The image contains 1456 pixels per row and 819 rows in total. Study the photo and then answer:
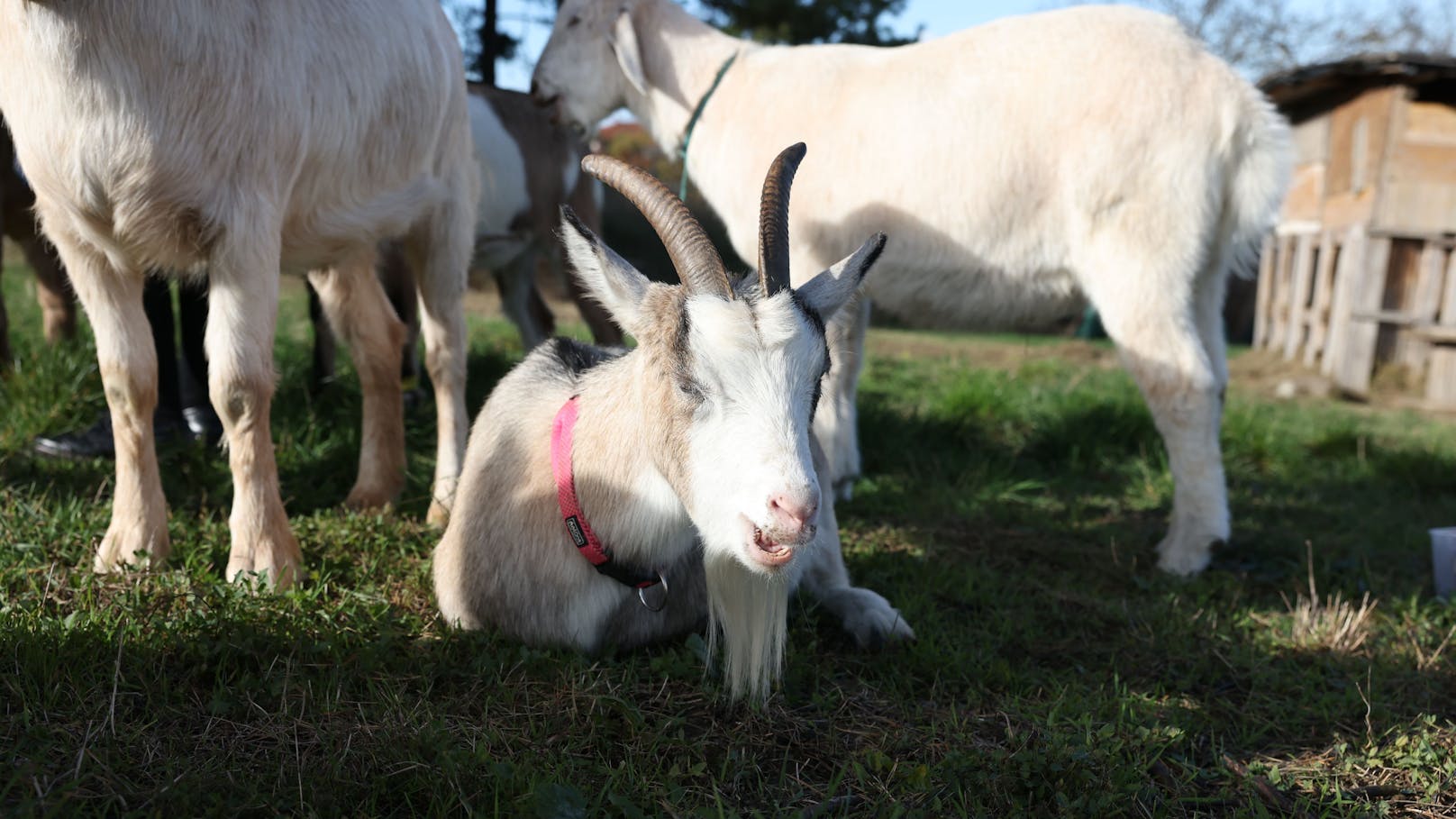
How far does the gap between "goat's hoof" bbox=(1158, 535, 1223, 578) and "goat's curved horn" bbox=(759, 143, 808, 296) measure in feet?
7.21

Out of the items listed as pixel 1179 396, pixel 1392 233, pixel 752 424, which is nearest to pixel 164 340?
pixel 752 424

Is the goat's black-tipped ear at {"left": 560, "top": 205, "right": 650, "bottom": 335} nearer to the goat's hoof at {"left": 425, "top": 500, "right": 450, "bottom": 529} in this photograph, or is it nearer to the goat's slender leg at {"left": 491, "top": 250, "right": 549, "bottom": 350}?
the goat's hoof at {"left": 425, "top": 500, "right": 450, "bottom": 529}

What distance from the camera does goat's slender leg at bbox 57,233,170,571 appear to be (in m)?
2.91

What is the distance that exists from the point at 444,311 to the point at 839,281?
204 centimetres

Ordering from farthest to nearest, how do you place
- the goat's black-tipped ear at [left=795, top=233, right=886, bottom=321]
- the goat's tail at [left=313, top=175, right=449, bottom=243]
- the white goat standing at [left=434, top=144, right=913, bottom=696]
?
the goat's tail at [left=313, top=175, right=449, bottom=243]
the goat's black-tipped ear at [left=795, top=233, right=886, bottom=321]
the white goat standing at [left=434, top=144, right=913, bottom=696]

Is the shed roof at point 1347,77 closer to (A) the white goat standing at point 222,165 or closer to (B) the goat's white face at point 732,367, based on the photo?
(A) the white goat standing at point 222,165

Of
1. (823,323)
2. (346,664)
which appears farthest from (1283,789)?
(346,664)

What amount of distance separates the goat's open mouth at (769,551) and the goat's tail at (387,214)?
1911 mm

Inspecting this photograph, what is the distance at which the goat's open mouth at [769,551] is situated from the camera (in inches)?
81.6

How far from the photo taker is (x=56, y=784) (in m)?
1.83

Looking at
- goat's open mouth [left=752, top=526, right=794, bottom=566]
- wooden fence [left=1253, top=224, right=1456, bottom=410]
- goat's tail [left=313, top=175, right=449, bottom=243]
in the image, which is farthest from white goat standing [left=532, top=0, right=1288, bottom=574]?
wooden fence [left=1253, top=224, right=1456, bottom=410]

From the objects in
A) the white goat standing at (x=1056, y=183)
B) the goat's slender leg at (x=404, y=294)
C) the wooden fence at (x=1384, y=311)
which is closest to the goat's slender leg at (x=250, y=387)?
the white goat standing at (x=1056, y=183)

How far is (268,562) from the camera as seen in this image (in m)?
2.88

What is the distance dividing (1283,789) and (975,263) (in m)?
2.10
